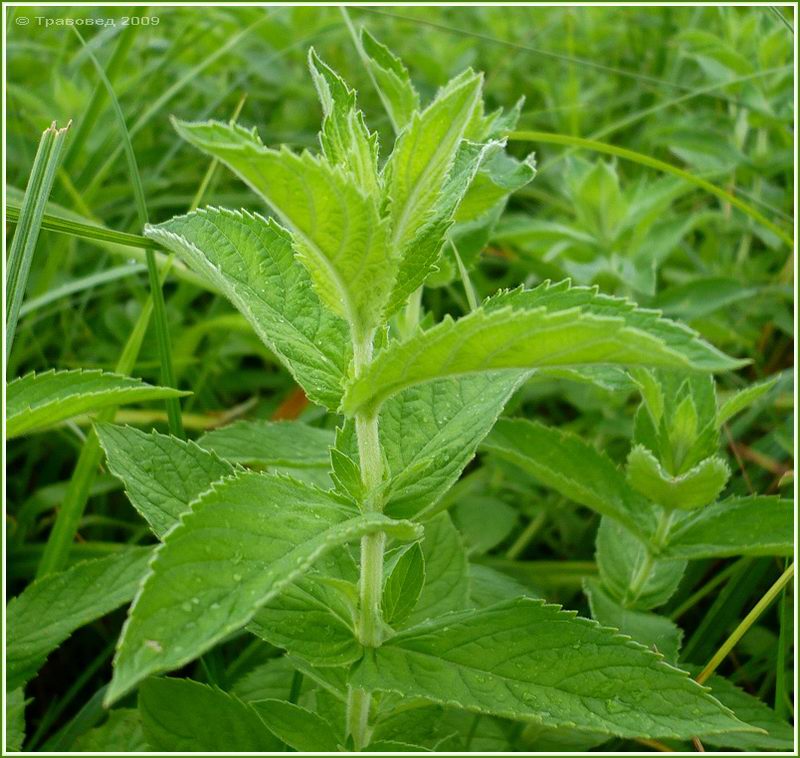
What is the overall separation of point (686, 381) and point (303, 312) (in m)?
0.65

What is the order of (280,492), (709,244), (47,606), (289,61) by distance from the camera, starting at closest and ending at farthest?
(280,492)
(47,606)
(709,244)
(289,61)

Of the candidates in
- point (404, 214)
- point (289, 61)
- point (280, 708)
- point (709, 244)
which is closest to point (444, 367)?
point (404, 214)

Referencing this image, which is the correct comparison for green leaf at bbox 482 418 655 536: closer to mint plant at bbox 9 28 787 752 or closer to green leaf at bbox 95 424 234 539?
mint plant at bbox 9 28 787 752

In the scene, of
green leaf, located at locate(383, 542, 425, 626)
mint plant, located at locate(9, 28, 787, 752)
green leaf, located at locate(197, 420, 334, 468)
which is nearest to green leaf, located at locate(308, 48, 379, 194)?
mint plant, located at locate(9, 28, 787, 752)

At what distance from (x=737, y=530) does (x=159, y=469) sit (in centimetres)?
84

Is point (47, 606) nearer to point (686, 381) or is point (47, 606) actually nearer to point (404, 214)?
point (404, 214)

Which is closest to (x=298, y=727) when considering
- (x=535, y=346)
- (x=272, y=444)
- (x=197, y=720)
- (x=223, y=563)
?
(x=197, y=720)

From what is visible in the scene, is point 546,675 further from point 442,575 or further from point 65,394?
point 65,394

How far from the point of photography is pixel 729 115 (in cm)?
271

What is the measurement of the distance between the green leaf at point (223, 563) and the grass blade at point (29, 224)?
0.43 m

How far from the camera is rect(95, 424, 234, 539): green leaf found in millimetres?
1039

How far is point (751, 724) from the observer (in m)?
1.31

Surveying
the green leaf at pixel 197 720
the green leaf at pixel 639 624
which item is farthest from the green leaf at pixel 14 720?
the green leaf at pixel 639 624

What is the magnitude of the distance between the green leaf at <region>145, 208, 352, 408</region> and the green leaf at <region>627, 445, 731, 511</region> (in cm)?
51
